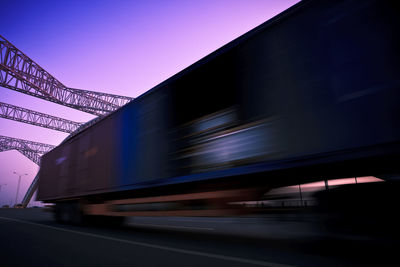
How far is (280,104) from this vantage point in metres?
3.55

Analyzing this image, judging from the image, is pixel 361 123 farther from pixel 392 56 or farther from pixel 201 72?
pixel 201 72

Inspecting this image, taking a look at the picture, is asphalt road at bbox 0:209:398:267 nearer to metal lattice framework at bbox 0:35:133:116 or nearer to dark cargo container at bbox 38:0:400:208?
dark cargo container at bbox 38:0:400:208

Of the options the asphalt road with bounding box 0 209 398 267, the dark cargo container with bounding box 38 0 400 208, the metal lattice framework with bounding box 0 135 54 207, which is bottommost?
the asphalt road with bounding box 0 209 398 267

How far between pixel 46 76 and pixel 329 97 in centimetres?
2761

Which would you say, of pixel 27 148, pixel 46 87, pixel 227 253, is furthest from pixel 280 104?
pixel 27 148

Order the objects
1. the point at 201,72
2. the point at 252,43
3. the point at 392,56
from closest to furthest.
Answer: the point at 392,56, the point at 252,43, the point at 201,72

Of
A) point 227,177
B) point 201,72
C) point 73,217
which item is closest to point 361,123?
point 227,177

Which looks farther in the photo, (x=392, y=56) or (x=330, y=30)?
(x=330, y=30)

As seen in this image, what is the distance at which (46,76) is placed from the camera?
2348 centimetres

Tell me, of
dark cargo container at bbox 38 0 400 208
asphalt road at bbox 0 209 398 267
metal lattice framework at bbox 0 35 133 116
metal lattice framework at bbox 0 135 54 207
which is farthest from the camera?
metal lattice framework at bbox 0 135 54 207

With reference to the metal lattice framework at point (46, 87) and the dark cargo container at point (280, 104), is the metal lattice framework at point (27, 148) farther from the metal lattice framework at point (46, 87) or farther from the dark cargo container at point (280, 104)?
the dark cargo container at point (280, 104)

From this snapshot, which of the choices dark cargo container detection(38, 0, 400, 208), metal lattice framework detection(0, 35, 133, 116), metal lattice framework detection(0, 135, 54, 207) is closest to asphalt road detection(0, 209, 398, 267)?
dark cargo container detection(38, 0, 400, 208)

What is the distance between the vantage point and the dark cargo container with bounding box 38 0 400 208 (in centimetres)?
271

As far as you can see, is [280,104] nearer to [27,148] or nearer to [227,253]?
[227,253]
